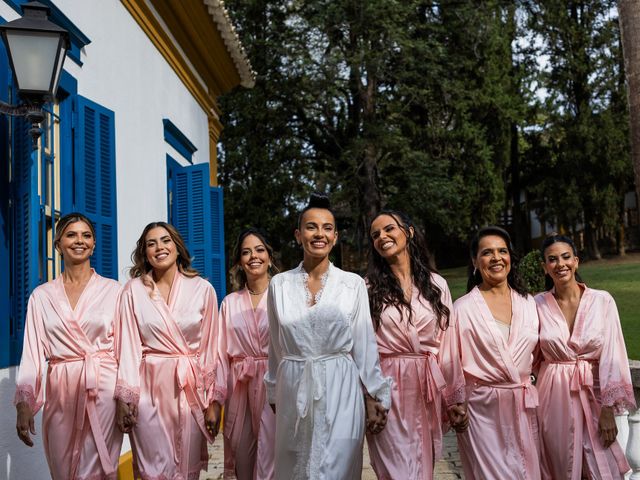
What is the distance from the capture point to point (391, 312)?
4.19 m

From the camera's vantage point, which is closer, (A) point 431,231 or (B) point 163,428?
(B) point 163,428

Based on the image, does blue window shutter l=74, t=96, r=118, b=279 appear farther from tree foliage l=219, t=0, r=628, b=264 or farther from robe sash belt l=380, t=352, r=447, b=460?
tree foliage l=219, t=0, r=628, b=264

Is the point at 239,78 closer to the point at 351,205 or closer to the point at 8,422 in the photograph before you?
the point at 351,205

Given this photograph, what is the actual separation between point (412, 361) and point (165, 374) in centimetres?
144

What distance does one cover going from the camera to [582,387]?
13.9ft

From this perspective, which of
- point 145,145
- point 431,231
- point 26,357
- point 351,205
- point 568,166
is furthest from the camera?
point 568,166

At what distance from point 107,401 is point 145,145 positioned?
3.72 meters

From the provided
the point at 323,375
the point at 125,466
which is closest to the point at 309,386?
the point at 323,375

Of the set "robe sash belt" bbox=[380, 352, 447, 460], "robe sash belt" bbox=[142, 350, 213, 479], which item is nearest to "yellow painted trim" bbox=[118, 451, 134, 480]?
"robe sash belt" bbox=[142, 350, 213, 479]

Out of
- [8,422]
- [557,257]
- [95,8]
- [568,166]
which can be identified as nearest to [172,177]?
[95,8]

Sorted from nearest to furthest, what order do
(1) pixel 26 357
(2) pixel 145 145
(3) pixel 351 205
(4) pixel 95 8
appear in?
(1) pixel 26 357, (4) pixel 95 8, (2) pixel 145 145, (3) pixel 351 205

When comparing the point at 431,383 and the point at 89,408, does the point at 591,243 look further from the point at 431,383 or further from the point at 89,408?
the point at 89,408

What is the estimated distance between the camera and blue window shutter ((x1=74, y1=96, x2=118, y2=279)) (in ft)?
18.4

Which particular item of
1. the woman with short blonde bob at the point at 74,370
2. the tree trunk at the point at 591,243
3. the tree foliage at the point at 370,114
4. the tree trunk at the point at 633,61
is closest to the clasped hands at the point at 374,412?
the woman with short blonde bob at the point at 74,370
